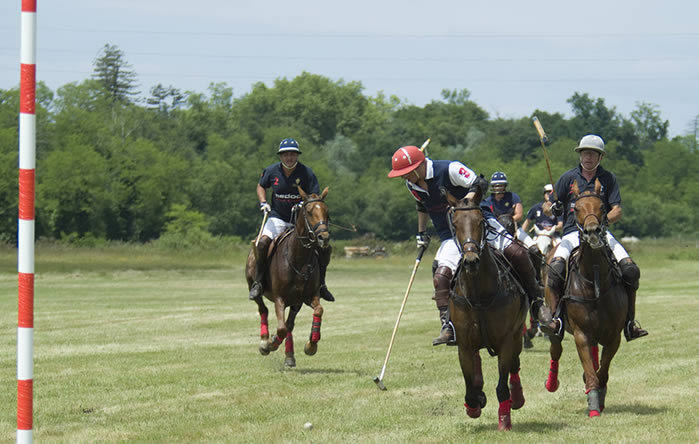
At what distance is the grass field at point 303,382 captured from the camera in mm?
9719

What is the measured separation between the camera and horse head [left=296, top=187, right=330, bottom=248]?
13.9m

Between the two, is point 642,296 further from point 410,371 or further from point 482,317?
point 482,317

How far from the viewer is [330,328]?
2162cm

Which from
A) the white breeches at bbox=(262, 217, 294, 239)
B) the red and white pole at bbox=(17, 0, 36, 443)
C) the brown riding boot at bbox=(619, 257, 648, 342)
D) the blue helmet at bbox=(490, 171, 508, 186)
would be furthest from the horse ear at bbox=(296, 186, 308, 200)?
the red and white pole at bbox=(17, 0, 36, 443)

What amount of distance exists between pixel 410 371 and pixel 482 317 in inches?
178

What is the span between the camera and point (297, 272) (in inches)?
584

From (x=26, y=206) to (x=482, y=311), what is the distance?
177 inches

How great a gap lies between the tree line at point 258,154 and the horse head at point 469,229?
62426 millimetres

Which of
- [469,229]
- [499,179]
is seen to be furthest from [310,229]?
[469,229]

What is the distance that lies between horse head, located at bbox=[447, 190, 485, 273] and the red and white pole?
377cm

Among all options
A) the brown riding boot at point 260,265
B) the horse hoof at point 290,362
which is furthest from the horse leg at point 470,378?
the brown riding boot at point 260,265

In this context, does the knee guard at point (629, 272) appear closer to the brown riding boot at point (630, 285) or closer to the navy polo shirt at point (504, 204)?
the brown riding boot at point (630, 285)

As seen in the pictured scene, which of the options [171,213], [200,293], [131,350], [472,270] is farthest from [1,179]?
→ [472,270]

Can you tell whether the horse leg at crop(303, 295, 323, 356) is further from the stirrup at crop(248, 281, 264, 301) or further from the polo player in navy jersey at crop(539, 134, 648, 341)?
the polo player in navy jersey at crop(539, 134, 648, 341)
